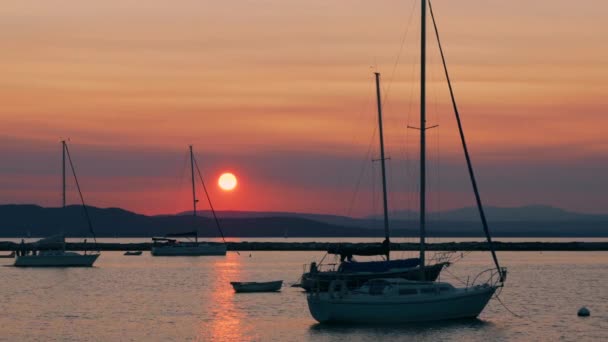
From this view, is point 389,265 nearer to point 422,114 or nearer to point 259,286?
point 422,114

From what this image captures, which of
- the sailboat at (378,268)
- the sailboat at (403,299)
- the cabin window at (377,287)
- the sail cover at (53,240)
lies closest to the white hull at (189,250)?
the sail cover at (53,240)

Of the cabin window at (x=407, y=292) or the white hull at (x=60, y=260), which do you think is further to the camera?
the white hull at (x=60, y=260)

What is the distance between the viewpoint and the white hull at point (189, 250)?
14988 centimetres

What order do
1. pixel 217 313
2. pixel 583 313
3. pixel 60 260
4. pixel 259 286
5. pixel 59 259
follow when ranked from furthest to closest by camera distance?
pixel 60 260 → pixel 59 259 → pixel 259 286 → pixel 217 313 → pixel 583 313

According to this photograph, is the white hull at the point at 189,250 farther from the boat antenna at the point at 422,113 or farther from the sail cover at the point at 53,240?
the boat antenna at the point at 422,113

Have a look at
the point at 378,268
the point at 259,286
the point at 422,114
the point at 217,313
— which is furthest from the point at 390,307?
the point at 259,286

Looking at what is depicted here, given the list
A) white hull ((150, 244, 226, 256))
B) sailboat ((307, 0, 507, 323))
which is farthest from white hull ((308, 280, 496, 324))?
white hull ((150, 244, 226, 256))

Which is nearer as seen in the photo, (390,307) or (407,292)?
(390,307)

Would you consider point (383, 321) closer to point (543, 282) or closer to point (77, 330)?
point (77, 330)

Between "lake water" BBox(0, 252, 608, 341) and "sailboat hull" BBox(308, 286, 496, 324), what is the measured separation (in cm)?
51

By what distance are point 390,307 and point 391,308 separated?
0.10 meters

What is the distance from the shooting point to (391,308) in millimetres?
50906

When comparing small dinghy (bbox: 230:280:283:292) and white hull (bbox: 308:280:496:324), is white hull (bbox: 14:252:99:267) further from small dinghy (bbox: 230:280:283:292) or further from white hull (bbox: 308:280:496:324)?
white hull (bbox: 308:280:496:324)

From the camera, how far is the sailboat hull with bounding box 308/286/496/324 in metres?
51.0
